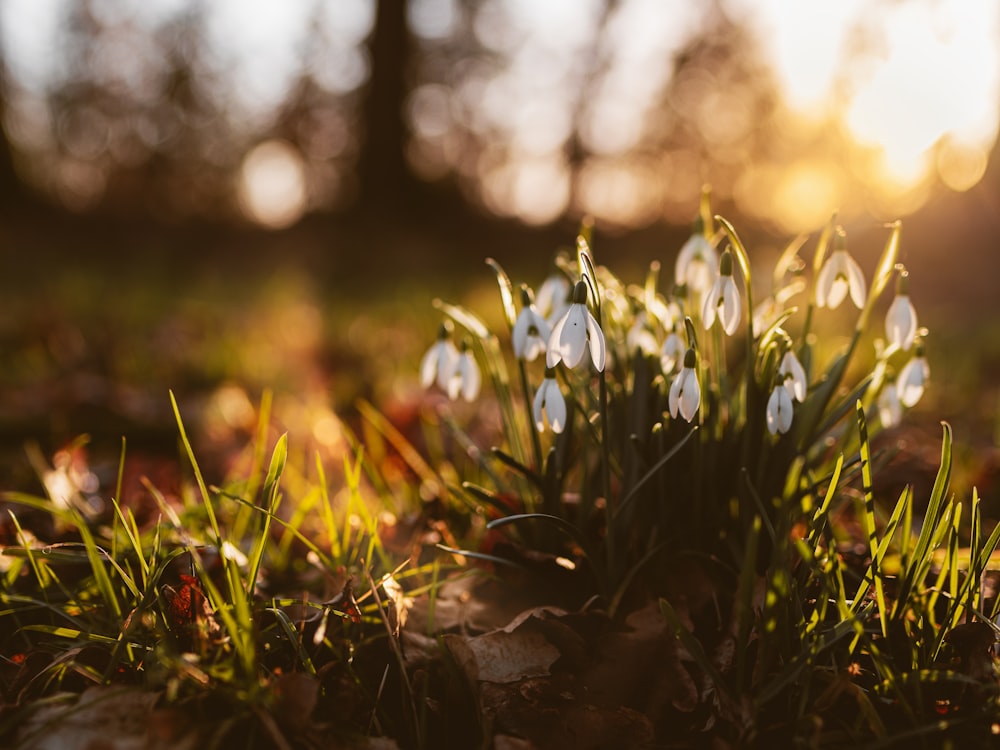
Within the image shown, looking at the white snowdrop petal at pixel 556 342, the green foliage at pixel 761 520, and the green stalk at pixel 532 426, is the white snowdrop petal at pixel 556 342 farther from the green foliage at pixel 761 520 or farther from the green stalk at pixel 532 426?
the green stalk at pixel 532 426

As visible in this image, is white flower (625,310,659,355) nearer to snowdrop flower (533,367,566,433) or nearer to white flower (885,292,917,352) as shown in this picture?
snowdrop flower (533,367,566,433)

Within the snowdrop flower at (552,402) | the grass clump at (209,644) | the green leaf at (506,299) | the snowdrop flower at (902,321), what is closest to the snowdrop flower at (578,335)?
the snowdrop flower at (552,402)

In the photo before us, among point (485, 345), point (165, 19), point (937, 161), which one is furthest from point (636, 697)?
point (165, 19)

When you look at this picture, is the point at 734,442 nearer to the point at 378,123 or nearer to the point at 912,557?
the point at 912,557

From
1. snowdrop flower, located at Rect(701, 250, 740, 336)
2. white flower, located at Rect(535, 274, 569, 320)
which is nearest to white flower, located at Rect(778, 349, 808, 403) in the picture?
snowdrop flower, located at Rect(701, 250, 740, 336)

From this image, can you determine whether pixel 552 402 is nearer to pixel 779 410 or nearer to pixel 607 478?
pixel 607 478

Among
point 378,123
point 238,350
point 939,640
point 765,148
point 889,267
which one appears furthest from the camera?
point 765,148

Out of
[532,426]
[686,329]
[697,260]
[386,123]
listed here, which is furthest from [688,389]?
[386,123]
